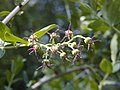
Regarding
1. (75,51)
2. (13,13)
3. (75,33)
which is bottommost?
(75,33)

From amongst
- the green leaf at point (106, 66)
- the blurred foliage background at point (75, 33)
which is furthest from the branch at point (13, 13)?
the green leaf at point (106, 66)

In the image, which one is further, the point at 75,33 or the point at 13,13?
the point at 75,33

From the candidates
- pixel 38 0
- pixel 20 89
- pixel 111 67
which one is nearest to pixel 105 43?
pixel 111 67

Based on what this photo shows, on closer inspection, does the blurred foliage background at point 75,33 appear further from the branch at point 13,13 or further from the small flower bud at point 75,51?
the small flower bud at point 75,51

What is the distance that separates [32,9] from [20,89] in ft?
2.10

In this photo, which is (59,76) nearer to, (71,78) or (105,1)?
(71,78)

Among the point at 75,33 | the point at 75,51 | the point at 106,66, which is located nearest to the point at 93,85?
the point at 106,66

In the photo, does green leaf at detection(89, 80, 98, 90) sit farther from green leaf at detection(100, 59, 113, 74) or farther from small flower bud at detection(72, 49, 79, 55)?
small flower bud at detection(72, 49, 79, 55)

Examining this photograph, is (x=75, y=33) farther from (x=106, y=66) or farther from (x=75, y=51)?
(x=75, y=51)

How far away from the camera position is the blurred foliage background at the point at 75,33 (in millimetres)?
1198

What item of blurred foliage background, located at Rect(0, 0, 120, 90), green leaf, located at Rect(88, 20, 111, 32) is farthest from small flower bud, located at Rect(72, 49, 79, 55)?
green leaf, located at Rect(88, 20, 111, 32)

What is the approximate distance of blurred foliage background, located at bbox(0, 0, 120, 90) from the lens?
1198 millimetres

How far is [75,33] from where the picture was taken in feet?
4.89

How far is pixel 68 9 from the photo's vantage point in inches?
61.1
